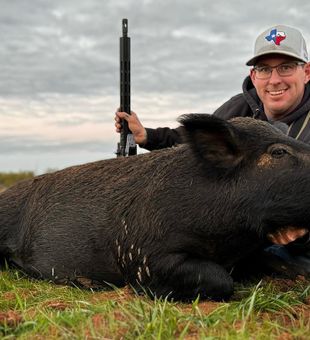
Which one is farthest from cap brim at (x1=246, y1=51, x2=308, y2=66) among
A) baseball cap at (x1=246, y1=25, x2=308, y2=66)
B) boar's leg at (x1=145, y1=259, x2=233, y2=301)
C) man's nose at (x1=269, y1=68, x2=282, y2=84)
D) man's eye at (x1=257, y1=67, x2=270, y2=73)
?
boar's leg at (x1=145, y1=259, x2=233, y2=301)

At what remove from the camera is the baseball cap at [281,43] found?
264 inches

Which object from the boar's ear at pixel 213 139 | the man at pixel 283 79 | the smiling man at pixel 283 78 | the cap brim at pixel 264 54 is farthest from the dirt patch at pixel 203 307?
the cap brim at pixel 264 54

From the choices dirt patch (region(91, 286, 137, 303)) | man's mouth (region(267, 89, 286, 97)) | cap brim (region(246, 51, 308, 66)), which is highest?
cap brim (region(246, 51, 308, 66))

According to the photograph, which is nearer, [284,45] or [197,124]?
[197,124]

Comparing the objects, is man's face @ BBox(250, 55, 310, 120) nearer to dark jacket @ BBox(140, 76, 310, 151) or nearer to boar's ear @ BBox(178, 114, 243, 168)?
dark jacket @ BBox(140, 76, 310, 151)

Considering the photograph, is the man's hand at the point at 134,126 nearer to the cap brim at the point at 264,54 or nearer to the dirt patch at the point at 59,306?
the cap brim at the point at 264,54

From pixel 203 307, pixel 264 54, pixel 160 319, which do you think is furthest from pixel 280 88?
pixel 160 319

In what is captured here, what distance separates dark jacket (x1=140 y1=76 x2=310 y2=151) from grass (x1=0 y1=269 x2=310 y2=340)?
6.88 feet

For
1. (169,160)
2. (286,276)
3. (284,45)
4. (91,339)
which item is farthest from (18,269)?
(284,45)

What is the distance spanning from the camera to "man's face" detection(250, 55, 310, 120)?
6.82 meters

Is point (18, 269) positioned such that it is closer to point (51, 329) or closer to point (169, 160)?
point (169, 160)

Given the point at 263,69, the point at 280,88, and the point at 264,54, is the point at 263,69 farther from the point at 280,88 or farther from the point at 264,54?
the point at 280,88

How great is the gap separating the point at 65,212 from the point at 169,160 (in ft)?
4.32

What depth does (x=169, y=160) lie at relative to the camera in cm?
527
